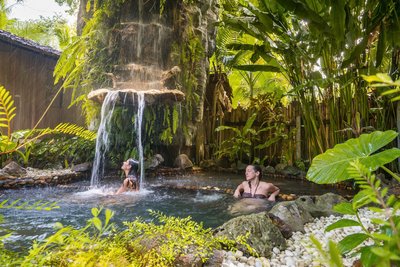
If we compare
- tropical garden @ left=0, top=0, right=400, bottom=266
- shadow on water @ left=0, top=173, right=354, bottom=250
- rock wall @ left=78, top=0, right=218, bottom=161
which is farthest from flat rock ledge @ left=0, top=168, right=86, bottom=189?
rock wall @ left=78, top=0, right=218, bottom=161

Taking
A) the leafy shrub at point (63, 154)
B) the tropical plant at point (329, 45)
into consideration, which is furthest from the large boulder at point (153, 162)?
the tropical plant at point (329, 45)

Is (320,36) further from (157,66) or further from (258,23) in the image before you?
(157,66)

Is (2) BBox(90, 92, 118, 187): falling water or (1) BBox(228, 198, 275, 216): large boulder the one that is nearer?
(1) BBox(228, 198, 275, 216): large boulder

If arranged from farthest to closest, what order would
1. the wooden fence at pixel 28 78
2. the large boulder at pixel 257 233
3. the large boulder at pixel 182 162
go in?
the wooden fence at pixel 28 78, the large boulder at pixel 182 162, the large boulder at pixel 257 233

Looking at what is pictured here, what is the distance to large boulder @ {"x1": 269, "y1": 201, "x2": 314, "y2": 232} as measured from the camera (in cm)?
311

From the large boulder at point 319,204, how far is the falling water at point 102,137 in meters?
4.99

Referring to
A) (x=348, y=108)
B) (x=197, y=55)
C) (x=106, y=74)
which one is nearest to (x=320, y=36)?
(x=348, y=108)

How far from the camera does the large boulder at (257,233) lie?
2.42 metres

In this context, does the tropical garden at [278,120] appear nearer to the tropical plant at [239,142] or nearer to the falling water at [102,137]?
the tropical plant at [239,142]

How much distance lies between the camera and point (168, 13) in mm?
9320

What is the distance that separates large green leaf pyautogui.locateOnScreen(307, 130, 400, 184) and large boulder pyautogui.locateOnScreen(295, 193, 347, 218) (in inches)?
77.8

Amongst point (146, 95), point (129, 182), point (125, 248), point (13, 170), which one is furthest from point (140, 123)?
point (125, 248)

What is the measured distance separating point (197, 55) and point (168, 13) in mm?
1585

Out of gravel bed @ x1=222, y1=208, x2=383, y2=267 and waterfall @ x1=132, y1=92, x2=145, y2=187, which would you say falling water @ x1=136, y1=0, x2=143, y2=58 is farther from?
gravel bed @ x1=222, y1=208, x2=383, y2=267
